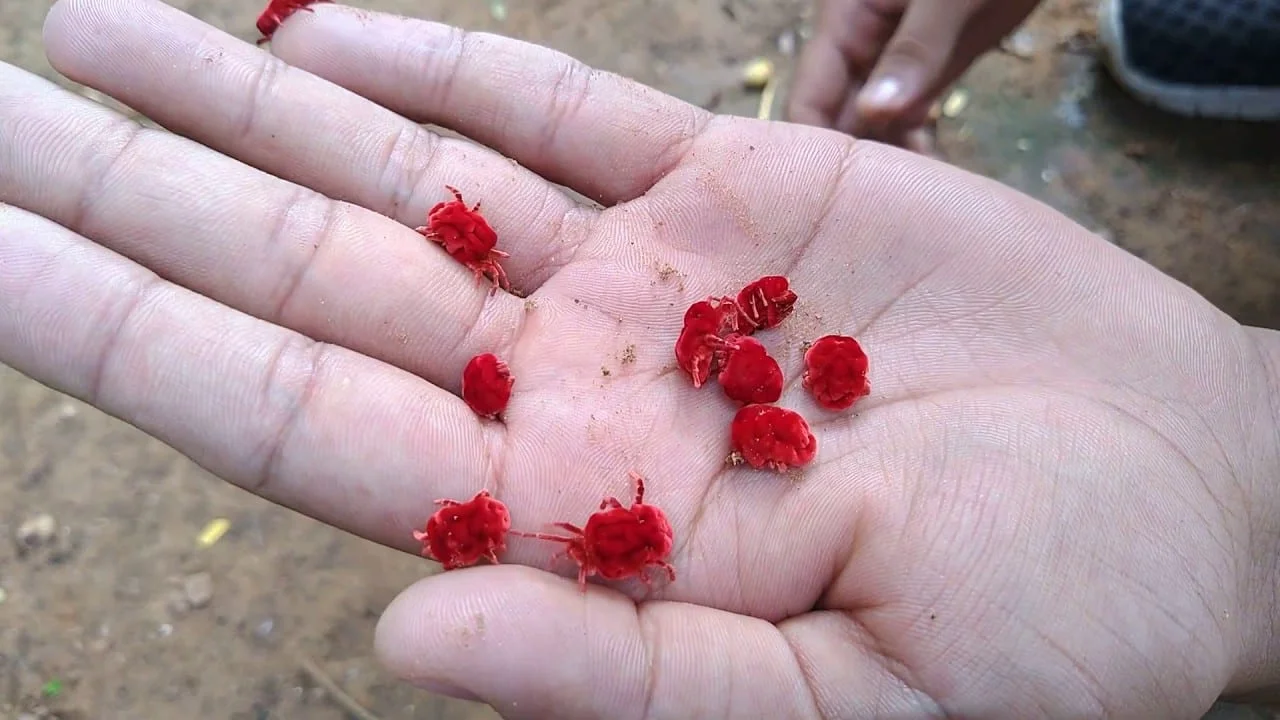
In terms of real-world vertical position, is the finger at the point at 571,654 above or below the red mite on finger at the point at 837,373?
below

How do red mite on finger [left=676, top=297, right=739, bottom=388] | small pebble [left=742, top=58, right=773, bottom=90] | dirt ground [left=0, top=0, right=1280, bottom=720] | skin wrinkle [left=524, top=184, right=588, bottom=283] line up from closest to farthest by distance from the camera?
red mite on finger [left=676, top=297, right=739, bottom=388] < skin wrinkle [left=524, top=184, right=588, bottom=283] < dirt ground [left=0, top=0, right=1280, bottom=720] < small pebble [left=742, top=58, right=773, bottom=90]

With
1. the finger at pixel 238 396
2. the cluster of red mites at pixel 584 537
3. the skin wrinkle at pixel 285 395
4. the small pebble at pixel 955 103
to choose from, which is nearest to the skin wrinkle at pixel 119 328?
the finger at pixel 238 396

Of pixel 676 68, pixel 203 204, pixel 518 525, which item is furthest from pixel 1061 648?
pixel 676 68

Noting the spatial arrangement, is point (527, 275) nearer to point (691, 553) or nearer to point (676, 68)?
point (691, 553)

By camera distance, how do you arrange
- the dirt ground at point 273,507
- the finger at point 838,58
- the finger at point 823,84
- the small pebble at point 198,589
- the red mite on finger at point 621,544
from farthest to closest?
the finger at point 823,84 → the finger at point 838,58 → the small pebble at point 198,589 → the dirt ground at point 273,507 → the red mite on finger at point 621,544

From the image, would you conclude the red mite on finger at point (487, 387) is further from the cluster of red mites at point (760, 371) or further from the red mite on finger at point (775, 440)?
the red mite on finger at point (775, 440)

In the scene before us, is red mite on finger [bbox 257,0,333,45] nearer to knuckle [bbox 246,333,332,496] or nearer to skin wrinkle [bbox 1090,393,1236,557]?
knuckle [bbox 246,333,332,496]

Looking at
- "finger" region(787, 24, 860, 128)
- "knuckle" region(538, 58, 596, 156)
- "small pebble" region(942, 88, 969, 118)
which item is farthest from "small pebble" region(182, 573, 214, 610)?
"small pebble" region(942, 88, 969, 118)
